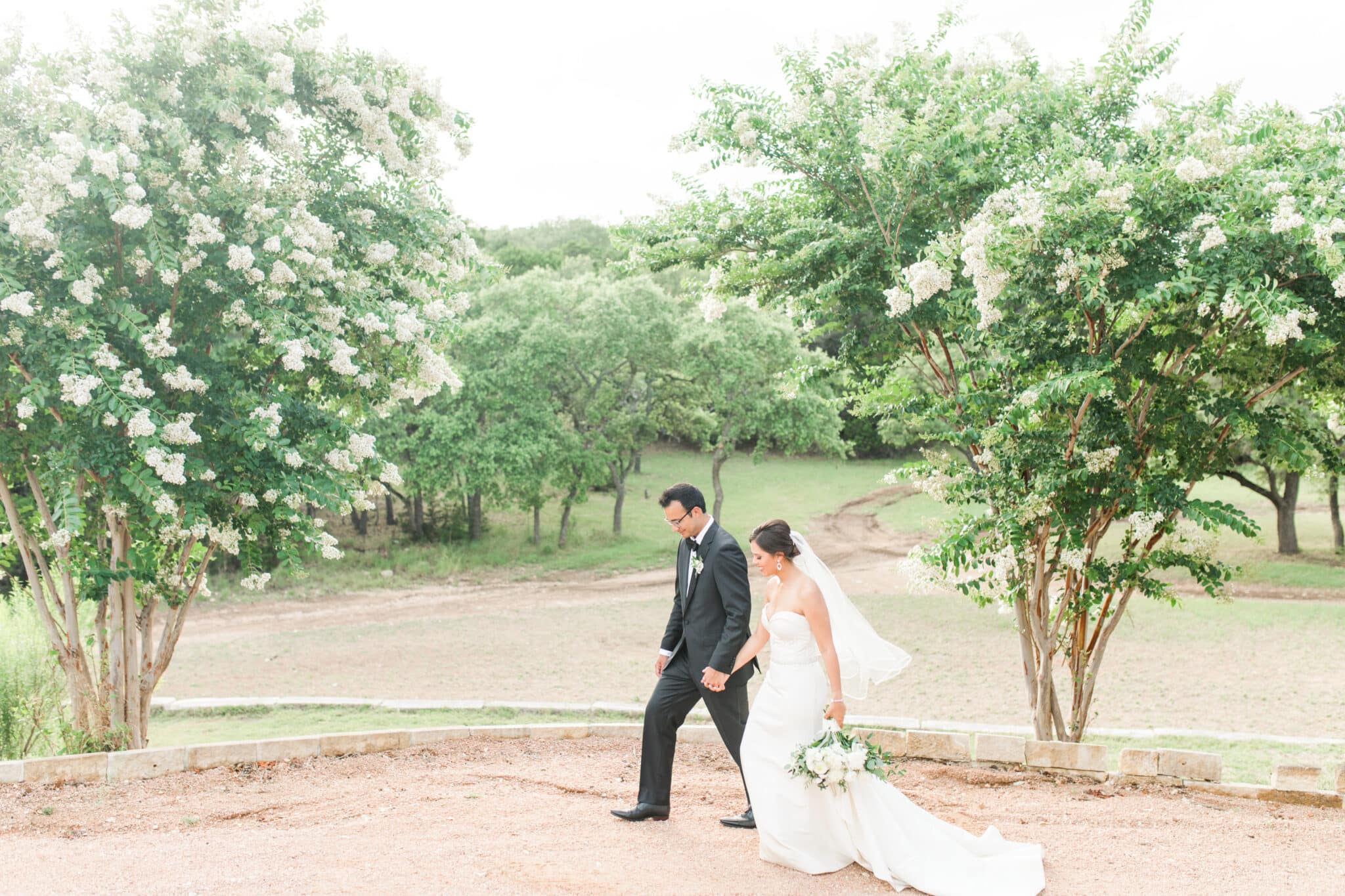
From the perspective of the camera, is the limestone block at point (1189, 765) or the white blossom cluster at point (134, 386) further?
the limestone block at point (1189, 765)

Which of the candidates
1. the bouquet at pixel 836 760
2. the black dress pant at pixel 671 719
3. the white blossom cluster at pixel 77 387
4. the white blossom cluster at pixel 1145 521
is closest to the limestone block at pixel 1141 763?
the white blossom cluster at pixel 1145 521

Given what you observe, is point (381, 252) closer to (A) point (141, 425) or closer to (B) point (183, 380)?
(B) point (183, 380)

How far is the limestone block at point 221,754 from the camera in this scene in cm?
720

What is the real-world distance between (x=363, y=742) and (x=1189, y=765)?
6.18 metres

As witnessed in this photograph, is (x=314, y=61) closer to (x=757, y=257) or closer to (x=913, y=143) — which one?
(x=757, y=257)

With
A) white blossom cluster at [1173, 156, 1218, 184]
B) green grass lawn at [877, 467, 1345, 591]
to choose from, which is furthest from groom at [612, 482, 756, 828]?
green grass lawn at [877, 467, 1345, 591]

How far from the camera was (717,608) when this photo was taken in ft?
19.4

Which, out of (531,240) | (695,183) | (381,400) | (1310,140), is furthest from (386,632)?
(531,240)

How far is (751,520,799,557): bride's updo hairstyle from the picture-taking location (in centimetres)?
554

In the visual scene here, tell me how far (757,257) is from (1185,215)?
141 inches

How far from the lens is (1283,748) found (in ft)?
31.6

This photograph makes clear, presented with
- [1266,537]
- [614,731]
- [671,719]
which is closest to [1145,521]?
[671,719]

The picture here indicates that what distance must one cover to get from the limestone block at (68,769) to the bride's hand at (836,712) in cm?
514

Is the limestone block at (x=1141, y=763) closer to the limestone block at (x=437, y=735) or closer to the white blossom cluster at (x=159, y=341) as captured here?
the limestone block at (x=437, y=735)
